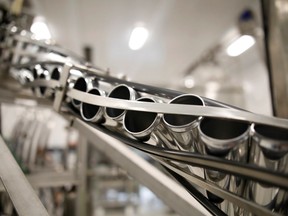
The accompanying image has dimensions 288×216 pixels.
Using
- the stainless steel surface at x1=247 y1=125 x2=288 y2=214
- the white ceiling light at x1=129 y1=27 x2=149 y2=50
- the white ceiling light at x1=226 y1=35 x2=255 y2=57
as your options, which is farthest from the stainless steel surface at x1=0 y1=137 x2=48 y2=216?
the white ceiling light at x1=226 y1=35 x2=255 y2=57

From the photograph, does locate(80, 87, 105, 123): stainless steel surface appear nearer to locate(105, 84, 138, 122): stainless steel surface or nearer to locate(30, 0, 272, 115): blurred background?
locate(105, 84, 138, 122): stainless steel surface

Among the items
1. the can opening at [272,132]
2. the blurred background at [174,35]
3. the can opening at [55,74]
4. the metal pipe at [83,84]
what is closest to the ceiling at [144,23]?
the blurred background at [174,35]

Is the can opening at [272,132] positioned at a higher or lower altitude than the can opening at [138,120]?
higher

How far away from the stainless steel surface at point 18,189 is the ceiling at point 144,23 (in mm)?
2059

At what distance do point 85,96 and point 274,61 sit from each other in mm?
1126

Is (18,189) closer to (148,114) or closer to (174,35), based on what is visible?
(148,114)

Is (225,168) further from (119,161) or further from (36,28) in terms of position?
(36,28)

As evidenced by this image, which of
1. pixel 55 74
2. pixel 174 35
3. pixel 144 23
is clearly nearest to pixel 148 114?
pixel 55 74

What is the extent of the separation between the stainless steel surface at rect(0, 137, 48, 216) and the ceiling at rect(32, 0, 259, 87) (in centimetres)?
206

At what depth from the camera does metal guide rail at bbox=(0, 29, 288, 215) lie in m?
0.34

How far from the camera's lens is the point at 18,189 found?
20.6 inches

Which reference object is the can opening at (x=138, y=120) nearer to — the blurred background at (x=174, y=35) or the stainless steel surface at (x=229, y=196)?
the stainless steel surface at (x=229, y=196)

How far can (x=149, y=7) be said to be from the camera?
2.77 metres

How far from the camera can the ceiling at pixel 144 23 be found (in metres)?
2.73
